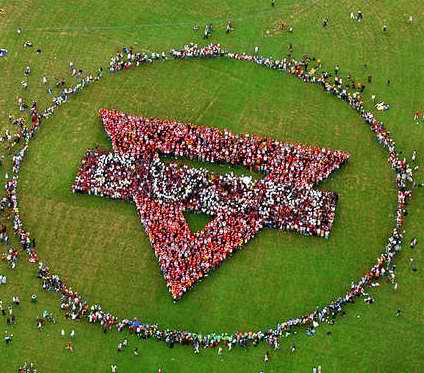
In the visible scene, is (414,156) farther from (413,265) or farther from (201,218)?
(201,218)

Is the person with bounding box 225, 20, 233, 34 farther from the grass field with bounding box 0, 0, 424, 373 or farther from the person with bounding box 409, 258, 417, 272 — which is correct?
the person with bounding box 409, 258, 417, 272

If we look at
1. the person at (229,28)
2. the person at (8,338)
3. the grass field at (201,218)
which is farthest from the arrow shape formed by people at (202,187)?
the person at (229,28)

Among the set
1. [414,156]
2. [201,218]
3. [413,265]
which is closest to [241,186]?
[201,218]

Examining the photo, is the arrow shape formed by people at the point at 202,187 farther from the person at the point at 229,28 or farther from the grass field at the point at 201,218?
the person at the point at 229,28

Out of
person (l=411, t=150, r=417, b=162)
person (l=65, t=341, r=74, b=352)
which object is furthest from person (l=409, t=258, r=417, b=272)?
person (l=65, t=341, r=74, b=352)

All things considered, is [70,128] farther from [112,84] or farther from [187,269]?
[187,269]

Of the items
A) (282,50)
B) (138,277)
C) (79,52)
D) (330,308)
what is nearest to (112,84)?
(79,52)

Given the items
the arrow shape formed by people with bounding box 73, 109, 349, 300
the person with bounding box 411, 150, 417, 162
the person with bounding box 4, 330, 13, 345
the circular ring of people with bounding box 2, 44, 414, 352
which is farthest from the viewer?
the person with bounding box 411, 150, 417, 162
